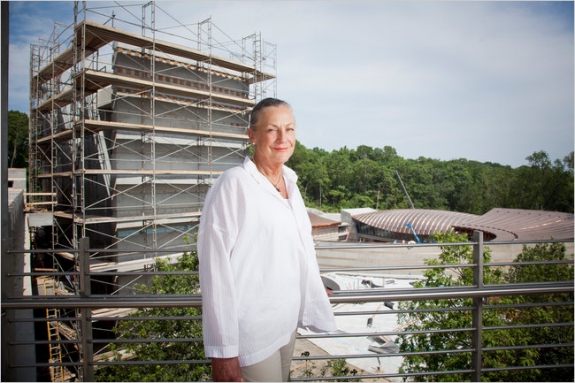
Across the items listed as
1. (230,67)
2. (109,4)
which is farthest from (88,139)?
(230,67)

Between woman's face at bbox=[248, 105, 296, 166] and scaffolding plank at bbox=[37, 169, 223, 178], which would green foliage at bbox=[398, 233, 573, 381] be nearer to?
woman's face at bbox=[248, 105, 296, 166]

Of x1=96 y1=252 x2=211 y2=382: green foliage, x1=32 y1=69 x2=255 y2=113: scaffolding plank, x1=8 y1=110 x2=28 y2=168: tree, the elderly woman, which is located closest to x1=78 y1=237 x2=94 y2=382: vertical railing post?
the elderly woman

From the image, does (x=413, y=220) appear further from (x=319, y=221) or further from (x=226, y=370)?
(x=226, y=370)

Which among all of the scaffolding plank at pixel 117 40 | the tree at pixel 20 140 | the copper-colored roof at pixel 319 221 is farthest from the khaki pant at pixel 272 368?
the copper-colored roof at pixel 319 221

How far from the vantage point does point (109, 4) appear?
26.3 ft

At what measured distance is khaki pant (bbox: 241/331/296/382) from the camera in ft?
2.76

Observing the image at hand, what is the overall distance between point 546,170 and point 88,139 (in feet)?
70.2

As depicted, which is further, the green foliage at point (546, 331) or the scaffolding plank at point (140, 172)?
the scaffolding plank at point (140, 172)

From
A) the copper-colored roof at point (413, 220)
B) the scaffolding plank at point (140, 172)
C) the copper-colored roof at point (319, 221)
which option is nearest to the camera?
the scaffolding plank at point (140, 172)

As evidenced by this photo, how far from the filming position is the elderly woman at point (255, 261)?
0.79 meters

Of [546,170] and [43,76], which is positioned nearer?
[43,76]

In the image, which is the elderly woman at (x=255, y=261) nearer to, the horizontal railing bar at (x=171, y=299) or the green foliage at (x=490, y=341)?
the horizontal railing bar at (x=171, y=299)

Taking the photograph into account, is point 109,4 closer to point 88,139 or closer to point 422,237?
point 88,139

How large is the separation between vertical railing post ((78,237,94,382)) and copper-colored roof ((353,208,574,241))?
12.5 metres
